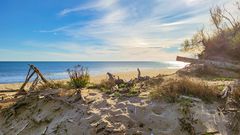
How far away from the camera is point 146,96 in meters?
6.47

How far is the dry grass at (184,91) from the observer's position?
6.05 metres

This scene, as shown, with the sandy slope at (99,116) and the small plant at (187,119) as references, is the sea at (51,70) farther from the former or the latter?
the small plant at (187,119)

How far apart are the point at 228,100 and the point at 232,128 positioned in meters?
0.89

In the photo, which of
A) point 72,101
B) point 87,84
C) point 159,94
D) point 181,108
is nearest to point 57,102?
point 72,101

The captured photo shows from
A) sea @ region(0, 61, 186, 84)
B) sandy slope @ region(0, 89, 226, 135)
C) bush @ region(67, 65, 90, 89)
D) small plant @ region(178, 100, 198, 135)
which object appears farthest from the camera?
sea @ region(0, 61, 186, 84)

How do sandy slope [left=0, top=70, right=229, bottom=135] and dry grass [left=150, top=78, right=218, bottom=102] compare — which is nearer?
sandy slope [left=0, top=70, right=229, bottom=135]

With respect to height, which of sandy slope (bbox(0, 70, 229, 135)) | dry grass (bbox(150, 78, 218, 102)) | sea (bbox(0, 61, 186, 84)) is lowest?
sea (bbox(0, 61, 186, 84))

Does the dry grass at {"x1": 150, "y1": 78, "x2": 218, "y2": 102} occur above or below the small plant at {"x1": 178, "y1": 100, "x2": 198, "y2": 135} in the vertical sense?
above

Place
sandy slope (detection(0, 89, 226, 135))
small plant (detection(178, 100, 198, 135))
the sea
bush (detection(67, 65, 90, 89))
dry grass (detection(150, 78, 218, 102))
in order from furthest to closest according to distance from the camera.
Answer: the sea < bush (detection(67, 65, 90, 89)) < dry grass (detection(150, 78, 218, 102)) < sandy slope (detection(0, 89, 226, 135)) < small plant (detection(178, 100, 198, 135))

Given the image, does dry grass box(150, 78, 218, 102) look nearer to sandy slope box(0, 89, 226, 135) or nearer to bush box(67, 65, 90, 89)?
sandy slope box(0, 89, 226, 135)

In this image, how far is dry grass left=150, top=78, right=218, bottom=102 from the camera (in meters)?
6.05

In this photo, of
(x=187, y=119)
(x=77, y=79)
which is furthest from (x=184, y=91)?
(x=77, y=79)

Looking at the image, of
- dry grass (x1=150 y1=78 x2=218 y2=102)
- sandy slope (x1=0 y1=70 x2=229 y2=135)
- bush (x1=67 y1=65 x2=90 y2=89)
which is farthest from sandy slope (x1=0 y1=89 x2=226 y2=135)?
bush (x1=67 y1=65 x2=90 y2=89)

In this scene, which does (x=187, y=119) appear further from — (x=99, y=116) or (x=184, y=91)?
(x=99, y=116)
